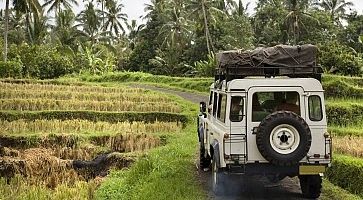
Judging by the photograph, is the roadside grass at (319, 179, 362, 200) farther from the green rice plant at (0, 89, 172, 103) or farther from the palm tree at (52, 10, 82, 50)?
the palm tree at (52, 10, 82, 50)

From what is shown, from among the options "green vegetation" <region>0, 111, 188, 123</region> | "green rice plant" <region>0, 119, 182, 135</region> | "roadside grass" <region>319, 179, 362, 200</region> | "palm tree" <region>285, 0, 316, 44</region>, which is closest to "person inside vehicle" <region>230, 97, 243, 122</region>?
"roadside grass" <region>319, 179, 362, 200</region>

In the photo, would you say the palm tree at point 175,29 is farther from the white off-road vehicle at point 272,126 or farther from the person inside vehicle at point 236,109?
the person inside vehicle at point 236,109

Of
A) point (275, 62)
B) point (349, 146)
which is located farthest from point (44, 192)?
point (349, 146)

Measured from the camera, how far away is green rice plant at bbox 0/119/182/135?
1828cm

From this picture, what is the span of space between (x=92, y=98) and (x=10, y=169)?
11923mm

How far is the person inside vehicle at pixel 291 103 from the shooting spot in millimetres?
8055

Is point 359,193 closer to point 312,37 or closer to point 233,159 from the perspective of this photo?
point 233,159

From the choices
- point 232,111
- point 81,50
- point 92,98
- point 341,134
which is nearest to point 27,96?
point 92,98

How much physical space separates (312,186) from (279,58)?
7.76 ft

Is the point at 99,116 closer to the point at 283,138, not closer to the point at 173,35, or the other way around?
the point at 283,138

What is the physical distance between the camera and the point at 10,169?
45.6ft

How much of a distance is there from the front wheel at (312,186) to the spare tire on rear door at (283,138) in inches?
35.8

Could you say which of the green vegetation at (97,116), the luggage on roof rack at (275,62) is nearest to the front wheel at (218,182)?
the luggage on roof rack at (275,62)

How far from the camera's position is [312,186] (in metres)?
8.39
